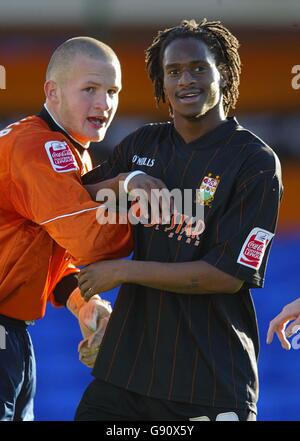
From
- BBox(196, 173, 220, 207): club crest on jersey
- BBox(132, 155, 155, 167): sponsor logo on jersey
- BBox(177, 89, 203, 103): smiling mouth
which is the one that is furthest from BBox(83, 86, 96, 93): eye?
BBox(196, 173, 220, 207): club crest on jersey

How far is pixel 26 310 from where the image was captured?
3.60 metres

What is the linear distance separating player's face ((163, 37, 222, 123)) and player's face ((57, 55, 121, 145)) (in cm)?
32

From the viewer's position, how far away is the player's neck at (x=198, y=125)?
3.34 metres

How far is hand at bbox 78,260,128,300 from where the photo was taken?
320 centimetres

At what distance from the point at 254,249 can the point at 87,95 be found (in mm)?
877

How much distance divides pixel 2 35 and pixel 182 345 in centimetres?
406

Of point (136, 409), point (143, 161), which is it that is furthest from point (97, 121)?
point (136, 409)

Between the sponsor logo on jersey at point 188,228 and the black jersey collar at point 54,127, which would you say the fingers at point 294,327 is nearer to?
the sponsor logo on jersey at point 188,228

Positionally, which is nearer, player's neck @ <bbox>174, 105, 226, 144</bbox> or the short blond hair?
player's neck @ <bbox>174, 105, 226, 144</bbox>

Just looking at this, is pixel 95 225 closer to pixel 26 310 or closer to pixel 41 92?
pixel 26 310

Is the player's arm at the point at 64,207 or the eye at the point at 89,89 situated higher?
the eye at the point at 89,89

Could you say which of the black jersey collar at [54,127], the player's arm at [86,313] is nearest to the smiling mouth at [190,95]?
the black jersey collar at [54,127]

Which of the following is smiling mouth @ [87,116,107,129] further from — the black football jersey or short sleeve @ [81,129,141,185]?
the black football jersey
